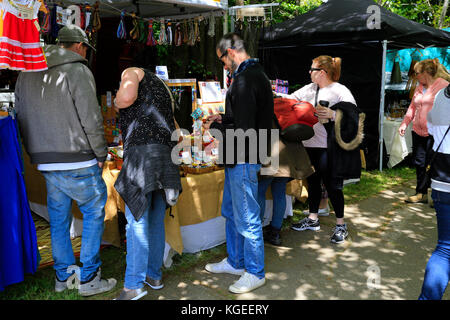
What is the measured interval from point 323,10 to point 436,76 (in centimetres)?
337

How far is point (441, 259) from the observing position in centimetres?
238

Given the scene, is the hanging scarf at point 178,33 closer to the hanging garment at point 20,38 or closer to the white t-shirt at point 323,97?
the white t-shirt at point 323,97

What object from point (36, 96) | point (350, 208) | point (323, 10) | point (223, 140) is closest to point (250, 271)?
point (223, 140)

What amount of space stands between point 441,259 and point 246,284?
1.32 m

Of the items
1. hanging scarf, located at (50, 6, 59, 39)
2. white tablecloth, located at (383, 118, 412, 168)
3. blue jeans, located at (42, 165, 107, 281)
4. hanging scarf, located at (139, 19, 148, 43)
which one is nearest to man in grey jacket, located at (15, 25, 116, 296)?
blue jeans, located at (42, 165, 107, 281)

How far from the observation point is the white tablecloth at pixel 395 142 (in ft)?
22.3

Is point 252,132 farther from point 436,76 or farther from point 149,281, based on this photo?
point 436,76

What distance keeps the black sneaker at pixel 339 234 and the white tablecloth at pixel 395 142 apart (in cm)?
343

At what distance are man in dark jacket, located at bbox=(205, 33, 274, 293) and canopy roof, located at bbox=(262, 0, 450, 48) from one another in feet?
14.9

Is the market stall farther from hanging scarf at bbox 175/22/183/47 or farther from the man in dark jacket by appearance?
the man in dark jacket

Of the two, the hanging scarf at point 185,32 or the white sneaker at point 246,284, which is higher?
the hanging scarf at point 185,32

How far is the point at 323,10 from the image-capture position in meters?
7.56

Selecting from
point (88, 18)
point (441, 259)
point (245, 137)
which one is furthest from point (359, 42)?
point (441, 259)

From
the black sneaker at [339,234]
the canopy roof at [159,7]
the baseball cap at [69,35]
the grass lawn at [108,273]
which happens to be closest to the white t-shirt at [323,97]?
the black sneaker at [339,234]
